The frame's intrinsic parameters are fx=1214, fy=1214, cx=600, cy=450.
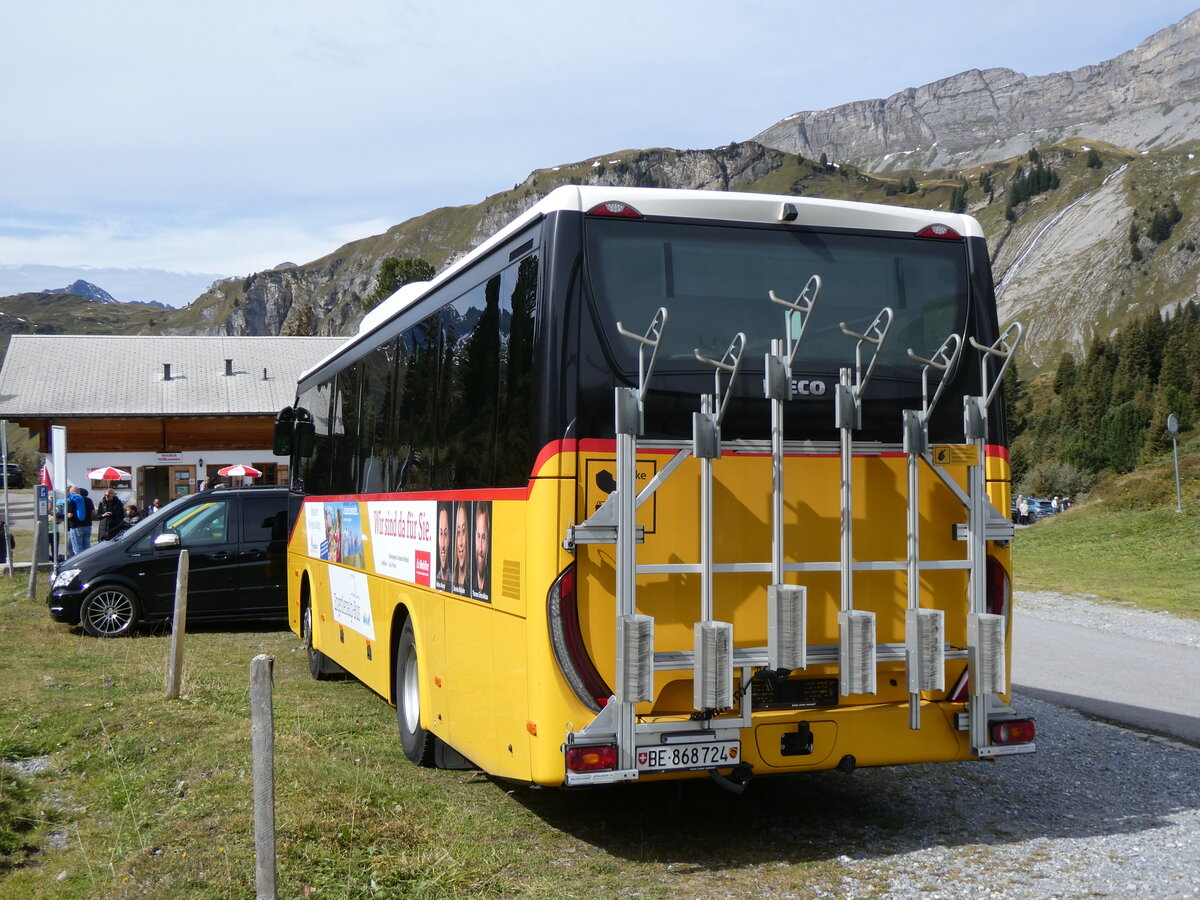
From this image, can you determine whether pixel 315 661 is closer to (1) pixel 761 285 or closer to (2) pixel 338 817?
(2) pixel 338 817

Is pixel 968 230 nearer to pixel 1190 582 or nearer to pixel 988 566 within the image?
pixel 988 566

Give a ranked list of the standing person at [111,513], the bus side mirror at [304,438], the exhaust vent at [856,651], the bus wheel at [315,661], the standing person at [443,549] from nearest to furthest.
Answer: the exhaust vent at [856,651], the standing person at [443,549], the bus wheel at [315,661], the bus side mirror at [304,438], the standing person at [111,513]

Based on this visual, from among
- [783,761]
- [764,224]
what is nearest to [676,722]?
[783,761]

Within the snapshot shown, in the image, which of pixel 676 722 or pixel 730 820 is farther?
pixel 730 820

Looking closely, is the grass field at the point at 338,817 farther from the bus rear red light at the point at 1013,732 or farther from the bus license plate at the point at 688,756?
the bus rear red light at the point at 1013,732

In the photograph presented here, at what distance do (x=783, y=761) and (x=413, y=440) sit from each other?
11.2 ft

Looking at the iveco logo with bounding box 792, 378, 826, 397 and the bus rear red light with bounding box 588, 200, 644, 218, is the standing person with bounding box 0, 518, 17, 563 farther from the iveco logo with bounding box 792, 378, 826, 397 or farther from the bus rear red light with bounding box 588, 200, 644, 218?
the iveco logo with bounding box 792, 378, 826, 397

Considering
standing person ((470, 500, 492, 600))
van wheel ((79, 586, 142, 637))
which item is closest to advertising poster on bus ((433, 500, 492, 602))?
standing person ((470, 500, 492, 600))

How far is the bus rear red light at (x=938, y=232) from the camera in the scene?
666 cm

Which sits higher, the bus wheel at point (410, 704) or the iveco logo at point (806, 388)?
the iveco logo at point (806, 388)

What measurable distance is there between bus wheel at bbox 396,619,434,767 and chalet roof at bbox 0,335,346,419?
164 ft

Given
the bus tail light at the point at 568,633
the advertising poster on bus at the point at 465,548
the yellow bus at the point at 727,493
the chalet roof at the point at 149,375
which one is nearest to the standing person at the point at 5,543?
the advertising poster on bus at the point at 465,548

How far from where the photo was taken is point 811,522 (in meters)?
6.08

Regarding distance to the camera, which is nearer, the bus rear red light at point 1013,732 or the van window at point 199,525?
the bus rear red light at point 1013,732
